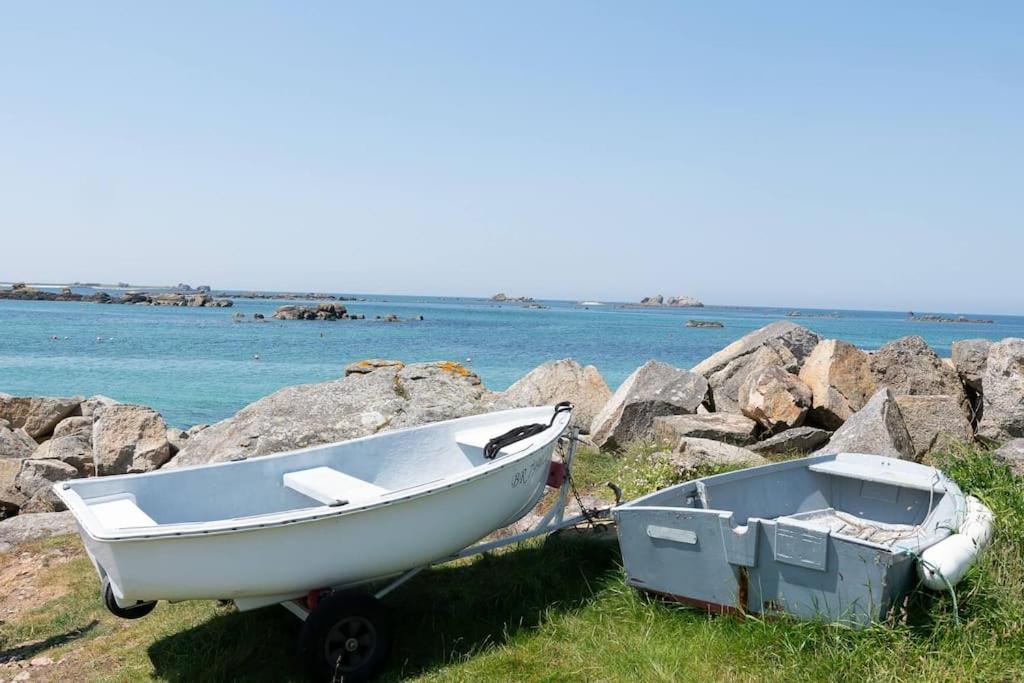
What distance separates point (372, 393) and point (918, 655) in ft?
22.2

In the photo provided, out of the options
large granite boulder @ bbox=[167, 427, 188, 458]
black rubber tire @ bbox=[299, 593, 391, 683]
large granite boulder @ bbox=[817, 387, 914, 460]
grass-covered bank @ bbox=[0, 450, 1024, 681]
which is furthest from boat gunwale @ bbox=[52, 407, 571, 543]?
large granite boulder @ bbox=[167, 427, 188, 458]

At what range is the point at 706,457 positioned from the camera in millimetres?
7422

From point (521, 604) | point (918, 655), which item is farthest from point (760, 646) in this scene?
point (521, 604)

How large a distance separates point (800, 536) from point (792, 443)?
4386 millimetres

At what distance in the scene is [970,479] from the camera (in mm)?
5977

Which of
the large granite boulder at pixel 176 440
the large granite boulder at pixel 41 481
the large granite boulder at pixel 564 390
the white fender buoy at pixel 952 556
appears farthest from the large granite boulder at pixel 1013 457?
the large granite boulder at pixel 41 481

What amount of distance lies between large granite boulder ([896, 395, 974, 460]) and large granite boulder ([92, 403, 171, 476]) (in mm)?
9782

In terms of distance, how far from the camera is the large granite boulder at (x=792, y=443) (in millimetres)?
8406

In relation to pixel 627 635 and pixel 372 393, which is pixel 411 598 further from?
pixel 372 393

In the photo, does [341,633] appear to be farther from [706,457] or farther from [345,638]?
[706,457]

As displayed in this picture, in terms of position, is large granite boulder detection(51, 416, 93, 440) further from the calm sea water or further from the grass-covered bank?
the grass-covered bank

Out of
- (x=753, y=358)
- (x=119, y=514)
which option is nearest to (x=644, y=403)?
(x=753, y=358)

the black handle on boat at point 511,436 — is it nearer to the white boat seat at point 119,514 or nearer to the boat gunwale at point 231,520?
the boat gunwale at point 231,520

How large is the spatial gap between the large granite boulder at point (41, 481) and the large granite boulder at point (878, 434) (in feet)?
29.3
